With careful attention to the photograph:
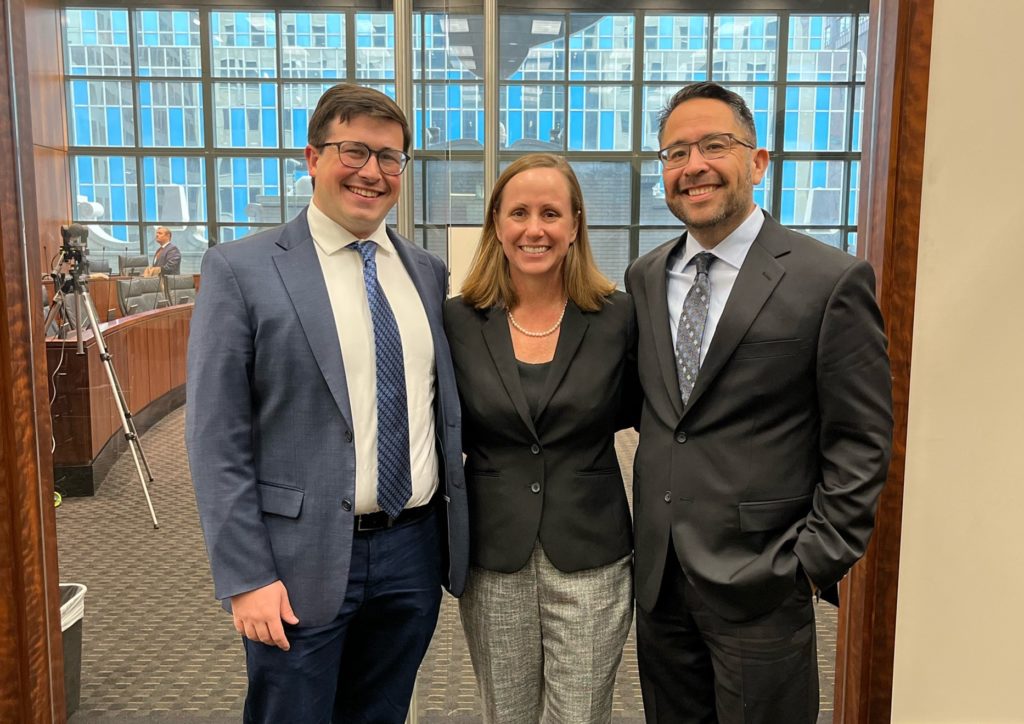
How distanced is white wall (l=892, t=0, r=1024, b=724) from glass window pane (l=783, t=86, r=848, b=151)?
273mm

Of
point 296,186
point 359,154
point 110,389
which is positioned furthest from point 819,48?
point 110,389

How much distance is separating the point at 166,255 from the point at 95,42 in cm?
63

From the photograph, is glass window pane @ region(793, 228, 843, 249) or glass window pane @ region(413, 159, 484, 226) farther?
glass window pane @ region(413, 159, 484, 226)

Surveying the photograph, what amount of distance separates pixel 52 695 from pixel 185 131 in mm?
1713

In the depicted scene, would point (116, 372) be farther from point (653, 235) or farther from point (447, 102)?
point (653, 235)

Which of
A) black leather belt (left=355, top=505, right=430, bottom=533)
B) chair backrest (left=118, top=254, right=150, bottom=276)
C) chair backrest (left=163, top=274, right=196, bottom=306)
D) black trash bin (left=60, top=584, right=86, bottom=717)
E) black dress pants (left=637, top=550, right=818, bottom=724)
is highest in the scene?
chair backrest (left=118, top=254, right=150, bottom=276)

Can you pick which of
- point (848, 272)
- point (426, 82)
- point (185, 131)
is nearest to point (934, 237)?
point (848, 272)

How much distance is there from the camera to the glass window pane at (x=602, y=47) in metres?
2.37

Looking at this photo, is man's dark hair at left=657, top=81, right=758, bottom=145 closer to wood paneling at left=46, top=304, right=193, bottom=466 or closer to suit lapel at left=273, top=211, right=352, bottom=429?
suit lapel at left=273, top=211, right=352, bottom=429

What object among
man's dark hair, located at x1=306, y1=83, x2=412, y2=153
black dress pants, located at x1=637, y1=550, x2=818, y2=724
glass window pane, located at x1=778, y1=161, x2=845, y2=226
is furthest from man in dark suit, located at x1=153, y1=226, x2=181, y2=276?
glass window pane, located at x1=778, y1=161, x2=845, y2=226

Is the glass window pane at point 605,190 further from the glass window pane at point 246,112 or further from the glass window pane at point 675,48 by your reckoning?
the glass window pane at point 246,112

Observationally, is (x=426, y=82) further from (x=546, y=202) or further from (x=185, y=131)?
(x=546, y=202)

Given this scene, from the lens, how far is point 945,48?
2.02m

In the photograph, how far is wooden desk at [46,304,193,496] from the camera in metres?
2.28
